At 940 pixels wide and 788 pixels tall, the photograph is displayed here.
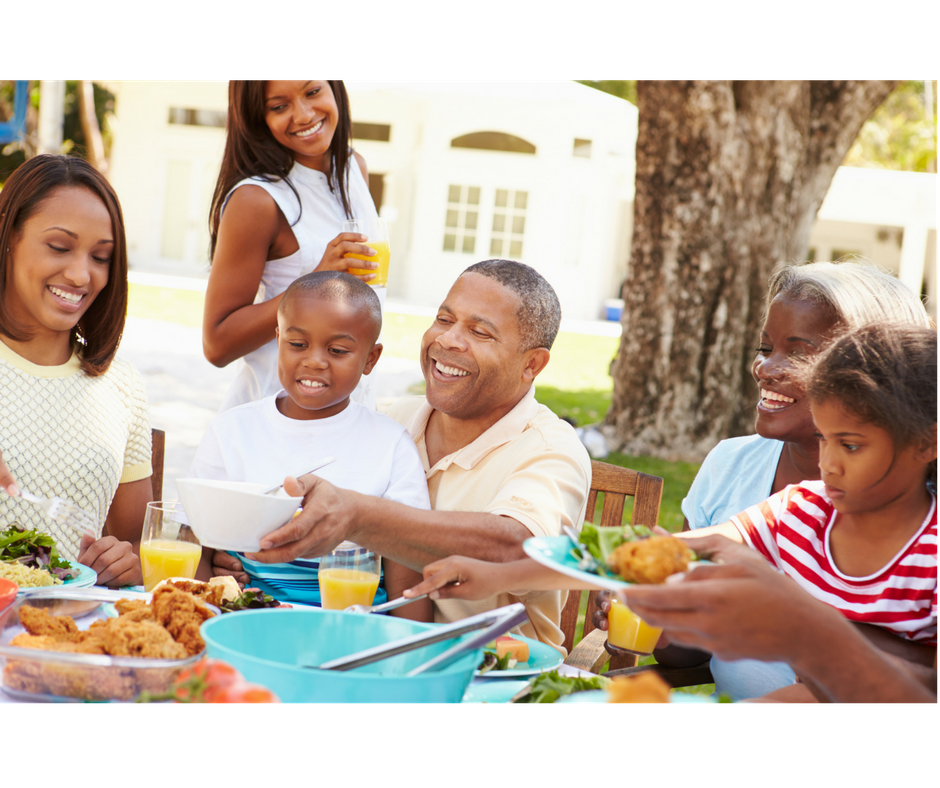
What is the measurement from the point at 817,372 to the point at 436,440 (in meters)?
1.42

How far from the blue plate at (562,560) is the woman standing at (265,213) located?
1.80 meters

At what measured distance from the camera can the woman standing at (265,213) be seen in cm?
350

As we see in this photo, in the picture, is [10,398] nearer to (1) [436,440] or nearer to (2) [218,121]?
(1) [436,440]

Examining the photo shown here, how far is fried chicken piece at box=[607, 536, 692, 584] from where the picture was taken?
1641 millimetres

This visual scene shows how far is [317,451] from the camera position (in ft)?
9.68

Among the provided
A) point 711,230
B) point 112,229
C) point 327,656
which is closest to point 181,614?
point 327,656

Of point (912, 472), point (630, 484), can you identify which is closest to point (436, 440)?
point (630, 484)

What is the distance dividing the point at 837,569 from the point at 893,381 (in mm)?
465

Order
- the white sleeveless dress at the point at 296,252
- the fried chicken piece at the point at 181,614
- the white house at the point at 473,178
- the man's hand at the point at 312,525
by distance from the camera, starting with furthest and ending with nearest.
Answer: the white house at the point at 473,178
the white sleeveless dress at the point at 296,252
the man's hand at the point at 312,525
the fried chicken piece at the point at 181,614

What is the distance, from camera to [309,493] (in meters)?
2.29

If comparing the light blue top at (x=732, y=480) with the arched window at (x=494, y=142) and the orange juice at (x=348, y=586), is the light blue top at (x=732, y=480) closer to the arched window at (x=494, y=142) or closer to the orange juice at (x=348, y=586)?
the orange juice at (x=348, y=586)

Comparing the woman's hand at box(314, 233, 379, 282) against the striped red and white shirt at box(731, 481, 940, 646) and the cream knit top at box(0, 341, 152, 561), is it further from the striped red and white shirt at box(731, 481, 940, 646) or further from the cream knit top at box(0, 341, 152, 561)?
the striped red and white shirt at box(731, 481, 940, 646)

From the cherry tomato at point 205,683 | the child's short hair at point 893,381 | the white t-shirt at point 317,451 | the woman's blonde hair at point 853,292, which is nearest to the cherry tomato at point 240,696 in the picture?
the cherry tomato at point 205,683

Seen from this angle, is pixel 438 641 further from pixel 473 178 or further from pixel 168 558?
pixel 473 178
